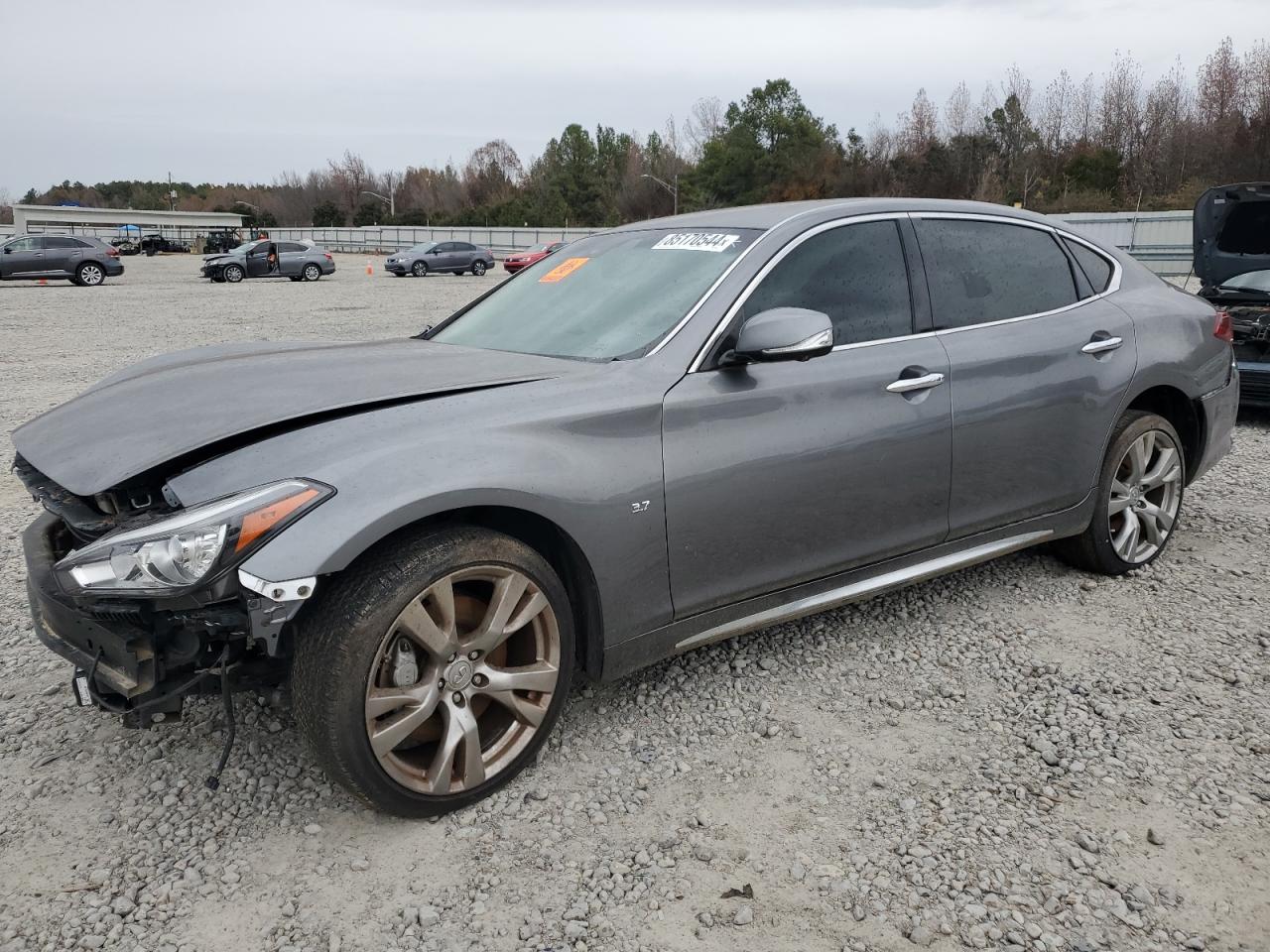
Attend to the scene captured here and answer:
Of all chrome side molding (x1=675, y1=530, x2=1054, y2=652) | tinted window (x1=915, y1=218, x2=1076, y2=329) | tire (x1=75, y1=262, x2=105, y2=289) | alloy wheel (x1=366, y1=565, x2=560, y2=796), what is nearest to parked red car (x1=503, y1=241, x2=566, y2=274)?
tinted window (x1=915, y1=218, x2=1076, y2=329)

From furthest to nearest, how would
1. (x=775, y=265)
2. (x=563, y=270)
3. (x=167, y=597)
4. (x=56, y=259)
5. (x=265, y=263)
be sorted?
(x=265, y=263) → (x=56, y=259) → (x=563, y=270) → (x=775, y=265) → (x=167, y=597)

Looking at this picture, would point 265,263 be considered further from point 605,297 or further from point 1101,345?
point 1101,345

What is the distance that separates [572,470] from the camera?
286cm

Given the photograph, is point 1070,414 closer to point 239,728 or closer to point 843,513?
point 843,513

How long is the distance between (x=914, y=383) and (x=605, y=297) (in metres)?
1.14

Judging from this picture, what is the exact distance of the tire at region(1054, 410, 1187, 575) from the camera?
14.5 ft

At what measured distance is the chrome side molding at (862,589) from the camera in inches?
129

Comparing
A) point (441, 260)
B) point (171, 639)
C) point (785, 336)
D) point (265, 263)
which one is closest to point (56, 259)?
point (265, 263)

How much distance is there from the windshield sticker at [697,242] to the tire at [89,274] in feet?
98.1

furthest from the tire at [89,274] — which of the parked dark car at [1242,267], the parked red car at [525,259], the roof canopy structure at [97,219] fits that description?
the roof canopy structure at [97,219]

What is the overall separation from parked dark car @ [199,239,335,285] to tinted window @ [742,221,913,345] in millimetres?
32423

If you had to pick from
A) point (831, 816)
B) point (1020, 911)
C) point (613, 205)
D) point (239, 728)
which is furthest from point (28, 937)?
point (613, 205)

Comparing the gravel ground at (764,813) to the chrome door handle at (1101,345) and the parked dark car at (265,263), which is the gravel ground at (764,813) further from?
the parked dark car at (265,263)

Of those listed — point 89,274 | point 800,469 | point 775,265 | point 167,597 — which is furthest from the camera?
Result: point 89,274
